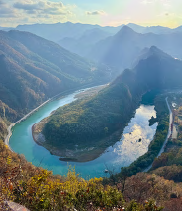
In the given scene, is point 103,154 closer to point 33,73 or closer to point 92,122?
point 92,122

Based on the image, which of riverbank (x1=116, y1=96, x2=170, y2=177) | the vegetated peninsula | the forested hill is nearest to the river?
the vegetated peninsula

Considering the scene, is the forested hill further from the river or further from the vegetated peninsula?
the vegetated peninsula

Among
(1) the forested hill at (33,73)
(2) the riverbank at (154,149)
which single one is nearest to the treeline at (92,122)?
(2) the riverbank at (154,149)

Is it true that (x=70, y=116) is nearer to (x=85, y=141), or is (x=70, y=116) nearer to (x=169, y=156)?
(x=85, y=141)

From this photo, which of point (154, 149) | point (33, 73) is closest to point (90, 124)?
point (154, 149)

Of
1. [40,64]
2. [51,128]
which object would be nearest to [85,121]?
[51,128]

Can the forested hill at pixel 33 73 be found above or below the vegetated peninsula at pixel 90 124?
above

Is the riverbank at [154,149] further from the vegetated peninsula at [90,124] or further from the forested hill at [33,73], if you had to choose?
the forested hill at [33,73]
